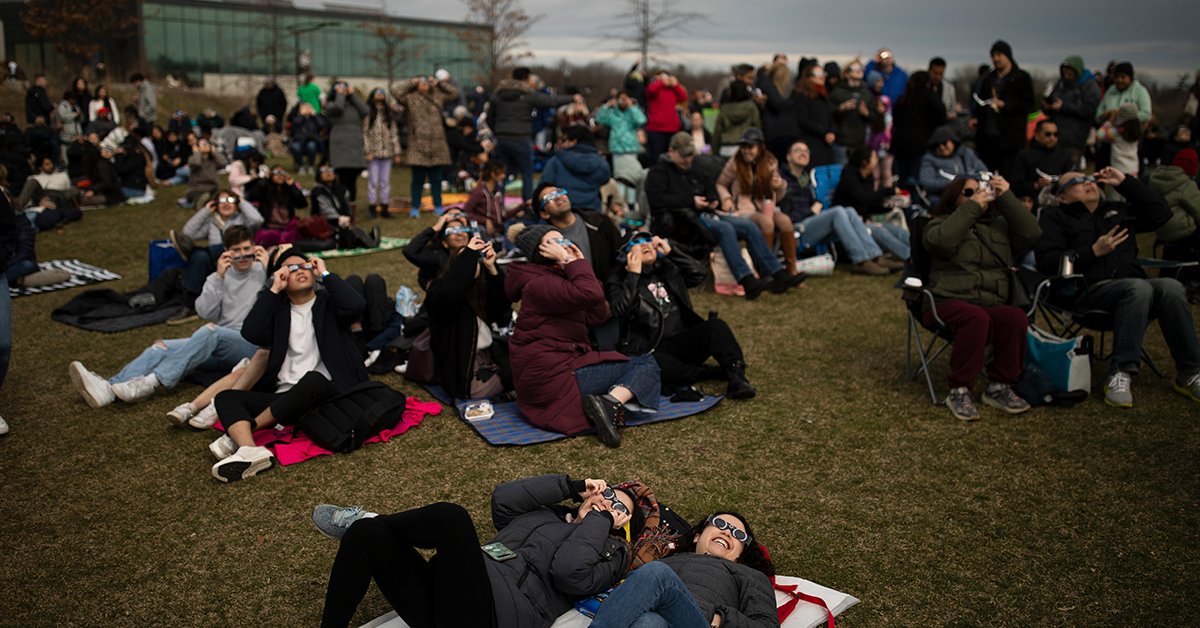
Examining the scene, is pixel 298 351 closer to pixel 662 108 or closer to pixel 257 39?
pixel 662 108

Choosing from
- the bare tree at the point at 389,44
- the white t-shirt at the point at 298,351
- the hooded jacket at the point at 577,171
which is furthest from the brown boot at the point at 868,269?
the bare tree at the point at 389,44

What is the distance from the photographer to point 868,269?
10.5 meters

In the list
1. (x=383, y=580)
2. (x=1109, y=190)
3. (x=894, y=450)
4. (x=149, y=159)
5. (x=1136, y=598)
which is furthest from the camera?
(x=149, y=159)

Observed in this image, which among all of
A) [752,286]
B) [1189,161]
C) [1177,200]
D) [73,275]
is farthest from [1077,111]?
[73,275]

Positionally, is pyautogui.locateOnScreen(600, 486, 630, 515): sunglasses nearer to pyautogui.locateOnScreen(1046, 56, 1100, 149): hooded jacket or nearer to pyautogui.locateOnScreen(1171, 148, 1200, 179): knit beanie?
pyautogui.locateOnScreen(1171, 148, 1200, 179): knit beanie

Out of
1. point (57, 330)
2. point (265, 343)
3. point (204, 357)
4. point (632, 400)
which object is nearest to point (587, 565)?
point (632, 400)

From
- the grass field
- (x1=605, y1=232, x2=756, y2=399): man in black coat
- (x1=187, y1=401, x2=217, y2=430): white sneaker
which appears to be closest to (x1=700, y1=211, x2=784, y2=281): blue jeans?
the grass field

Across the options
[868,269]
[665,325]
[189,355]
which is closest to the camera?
[189,355]

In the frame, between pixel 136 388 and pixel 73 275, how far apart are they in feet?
17.1

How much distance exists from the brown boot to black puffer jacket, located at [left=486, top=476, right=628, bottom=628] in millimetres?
7397

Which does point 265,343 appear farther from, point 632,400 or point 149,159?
point 149,159

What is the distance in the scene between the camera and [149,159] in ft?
58.5

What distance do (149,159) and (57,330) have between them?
1067cm

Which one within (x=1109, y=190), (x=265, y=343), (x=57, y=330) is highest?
(x=1109, y=190)
